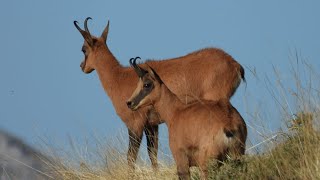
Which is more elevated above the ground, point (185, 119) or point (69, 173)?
point (185, 119)

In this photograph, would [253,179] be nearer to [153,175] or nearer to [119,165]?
[153,175]

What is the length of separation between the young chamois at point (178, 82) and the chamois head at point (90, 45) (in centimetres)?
24

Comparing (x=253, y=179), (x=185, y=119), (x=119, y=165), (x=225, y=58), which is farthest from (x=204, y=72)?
(x=253, y=179)

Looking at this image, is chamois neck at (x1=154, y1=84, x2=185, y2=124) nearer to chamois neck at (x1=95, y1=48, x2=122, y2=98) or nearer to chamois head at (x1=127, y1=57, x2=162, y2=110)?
chamois head at (x1=127, y1=57, x2=162, y2=110)

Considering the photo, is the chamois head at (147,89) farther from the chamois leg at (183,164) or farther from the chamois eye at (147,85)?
the chamois leg at (183,164)

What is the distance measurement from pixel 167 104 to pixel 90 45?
487 cm

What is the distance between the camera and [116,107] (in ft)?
47.0

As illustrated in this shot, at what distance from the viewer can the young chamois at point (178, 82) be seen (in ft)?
43.7

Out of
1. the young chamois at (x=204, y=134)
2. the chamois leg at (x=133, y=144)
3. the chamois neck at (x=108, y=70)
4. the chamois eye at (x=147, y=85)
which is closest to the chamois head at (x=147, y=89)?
the chamois eye at (x=147, y=85)

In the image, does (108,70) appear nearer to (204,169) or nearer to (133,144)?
(133,144)

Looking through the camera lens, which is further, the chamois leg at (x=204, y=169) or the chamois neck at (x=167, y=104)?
the chamois neck at (x=167, y=104)

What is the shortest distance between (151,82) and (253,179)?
2.43 meters

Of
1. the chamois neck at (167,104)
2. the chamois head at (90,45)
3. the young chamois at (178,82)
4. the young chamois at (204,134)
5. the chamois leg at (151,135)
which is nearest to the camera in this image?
the young chamois at (204,134)

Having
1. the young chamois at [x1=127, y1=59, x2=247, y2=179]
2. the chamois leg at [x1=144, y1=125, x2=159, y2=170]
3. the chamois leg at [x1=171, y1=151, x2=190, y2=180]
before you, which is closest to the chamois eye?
the young chamois at [x1=127, y1=59, x2=247, y2=179]
